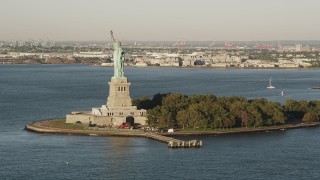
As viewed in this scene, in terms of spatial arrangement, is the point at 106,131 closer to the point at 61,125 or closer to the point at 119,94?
the point at 61,125

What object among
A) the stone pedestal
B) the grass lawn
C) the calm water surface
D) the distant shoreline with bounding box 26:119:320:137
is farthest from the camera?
the stone pedestal

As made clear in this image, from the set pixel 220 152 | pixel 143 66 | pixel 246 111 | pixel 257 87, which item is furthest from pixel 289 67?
pixel 220 152

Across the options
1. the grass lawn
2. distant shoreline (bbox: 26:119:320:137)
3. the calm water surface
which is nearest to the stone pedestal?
the grass lawn

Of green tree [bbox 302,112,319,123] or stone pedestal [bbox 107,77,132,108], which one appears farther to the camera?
green tree [bbox 302,112,319,123]

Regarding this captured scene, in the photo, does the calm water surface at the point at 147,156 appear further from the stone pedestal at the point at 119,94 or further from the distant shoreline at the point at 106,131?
the stone pedestal at the point at 119,94

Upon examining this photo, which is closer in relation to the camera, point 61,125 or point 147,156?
point 147,156

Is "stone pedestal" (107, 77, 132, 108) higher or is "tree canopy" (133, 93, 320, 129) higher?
"stone pedestal" (107, 77, 132, 108)

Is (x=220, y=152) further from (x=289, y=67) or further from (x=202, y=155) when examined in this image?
(x=289, y=67)

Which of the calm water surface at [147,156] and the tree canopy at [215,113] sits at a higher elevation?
the tree canopy at [215,113]

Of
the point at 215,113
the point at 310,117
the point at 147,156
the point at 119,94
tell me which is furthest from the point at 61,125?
the point at 310,117

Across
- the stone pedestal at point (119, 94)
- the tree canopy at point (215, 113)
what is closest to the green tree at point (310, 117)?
the tree canopy at point (215, 113)

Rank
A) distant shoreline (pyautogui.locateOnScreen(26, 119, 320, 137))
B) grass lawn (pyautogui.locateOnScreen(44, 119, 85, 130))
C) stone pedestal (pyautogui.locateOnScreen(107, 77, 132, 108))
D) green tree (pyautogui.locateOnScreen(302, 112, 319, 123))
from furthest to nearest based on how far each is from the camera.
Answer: green tree (pyautogui.locateOnScreen(302, 112, 319, 123))
stone pedestal (pyautogui.locateOnScreen(107, 77, 132, 108))
grass lawn (pyautogui.locateOnScreen(44, 119, 85, 130))
distant shoreline (pyautogui.locateOnScreen(26, 119, 320, 137))

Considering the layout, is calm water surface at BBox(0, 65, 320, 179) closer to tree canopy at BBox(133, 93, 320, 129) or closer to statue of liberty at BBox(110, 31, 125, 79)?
tree canopy at BBox(133, 93, 320, 129)
